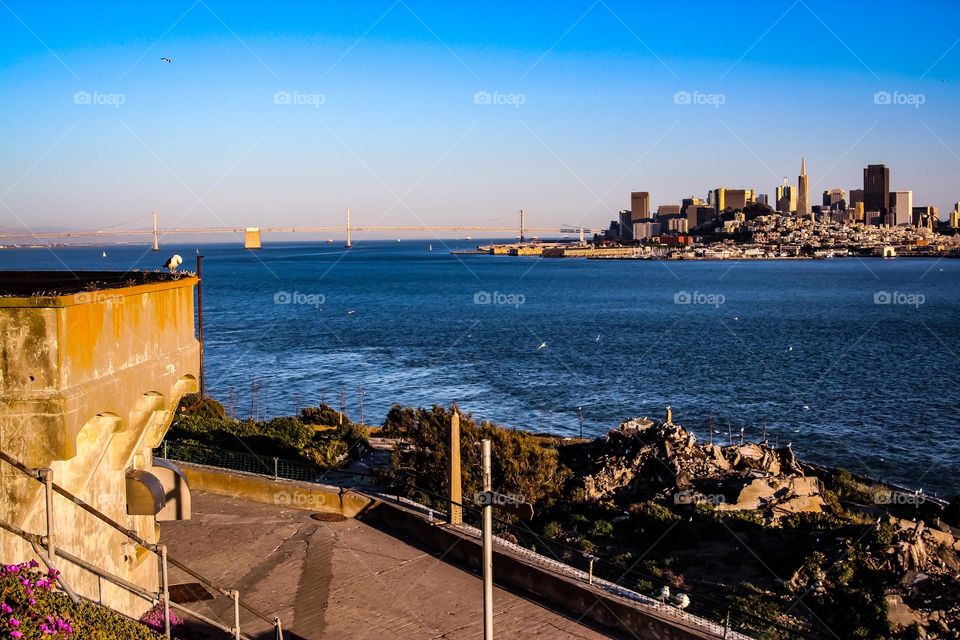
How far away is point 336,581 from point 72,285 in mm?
5204

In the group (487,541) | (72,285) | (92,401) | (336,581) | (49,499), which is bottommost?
(336,581)

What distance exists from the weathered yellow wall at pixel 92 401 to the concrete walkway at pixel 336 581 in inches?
69.0

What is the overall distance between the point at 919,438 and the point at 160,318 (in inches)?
1203

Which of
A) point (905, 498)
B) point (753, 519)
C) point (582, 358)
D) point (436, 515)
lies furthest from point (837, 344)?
point (436, 515)

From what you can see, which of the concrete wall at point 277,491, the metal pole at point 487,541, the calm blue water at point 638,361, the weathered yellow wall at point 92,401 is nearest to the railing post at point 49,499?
the weathered yellow wall at point 92,401

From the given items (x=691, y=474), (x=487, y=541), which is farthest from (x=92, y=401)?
(x=691, y=474)

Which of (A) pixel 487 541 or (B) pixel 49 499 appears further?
(A) pixel 487 541

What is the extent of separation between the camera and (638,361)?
5147 cm

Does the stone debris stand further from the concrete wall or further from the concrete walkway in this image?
the concrete walkway

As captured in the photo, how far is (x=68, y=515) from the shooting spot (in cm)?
739

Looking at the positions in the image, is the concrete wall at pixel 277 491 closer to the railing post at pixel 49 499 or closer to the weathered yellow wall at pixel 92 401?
the weathered yellow wall at pixel 92 401

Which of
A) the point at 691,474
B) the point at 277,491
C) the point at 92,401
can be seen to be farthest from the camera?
the point at 691,474

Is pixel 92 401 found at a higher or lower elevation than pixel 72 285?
lower

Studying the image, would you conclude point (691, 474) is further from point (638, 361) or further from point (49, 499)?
point (638, 361)
